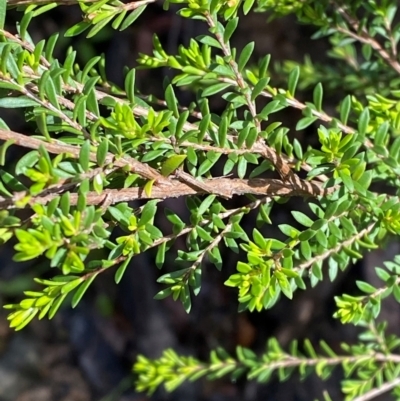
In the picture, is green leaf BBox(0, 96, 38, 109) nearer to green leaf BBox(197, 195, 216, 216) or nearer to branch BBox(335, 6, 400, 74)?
green leaf BBox(197, 195, 216, 216)

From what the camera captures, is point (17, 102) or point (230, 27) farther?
point (230, 27)

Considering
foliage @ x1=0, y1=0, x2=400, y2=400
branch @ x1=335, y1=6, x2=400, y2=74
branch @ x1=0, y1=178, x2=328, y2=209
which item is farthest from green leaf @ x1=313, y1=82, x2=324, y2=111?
branch @ x1=335, y1=6, x2=400, y2=74

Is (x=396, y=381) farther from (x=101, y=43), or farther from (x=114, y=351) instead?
(x=101, y=43)

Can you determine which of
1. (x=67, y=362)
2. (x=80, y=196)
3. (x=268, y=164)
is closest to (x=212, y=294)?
(x=67, y=362)

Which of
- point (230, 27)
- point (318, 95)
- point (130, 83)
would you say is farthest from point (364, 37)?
point (130, 83)

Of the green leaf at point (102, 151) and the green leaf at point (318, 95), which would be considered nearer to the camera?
the green leaf at point (102, 151)

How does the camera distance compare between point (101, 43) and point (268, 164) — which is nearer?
point (268, 164)

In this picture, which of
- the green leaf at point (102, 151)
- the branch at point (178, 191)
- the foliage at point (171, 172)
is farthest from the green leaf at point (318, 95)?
the green leaf at point (102, 151)

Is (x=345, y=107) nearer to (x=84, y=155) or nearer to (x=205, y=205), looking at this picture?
(x=205, y=205)

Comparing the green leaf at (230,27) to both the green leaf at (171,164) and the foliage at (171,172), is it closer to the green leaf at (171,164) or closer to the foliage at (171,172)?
the foliage at (171,172)

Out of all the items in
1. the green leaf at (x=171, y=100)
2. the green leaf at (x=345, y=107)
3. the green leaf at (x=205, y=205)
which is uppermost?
the green leaf at (x=171, y=100)

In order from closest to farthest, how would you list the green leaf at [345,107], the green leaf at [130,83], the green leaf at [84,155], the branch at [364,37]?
the green leaf at [84,155]
the green leaf at [130,83]
the green leaf at [345,107]
the branch at [364,37]
